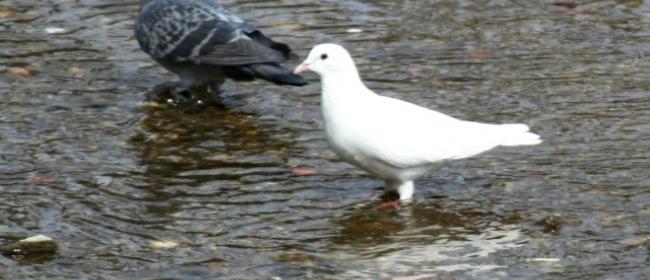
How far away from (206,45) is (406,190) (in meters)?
2.40

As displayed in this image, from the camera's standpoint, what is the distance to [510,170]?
7.39 metres

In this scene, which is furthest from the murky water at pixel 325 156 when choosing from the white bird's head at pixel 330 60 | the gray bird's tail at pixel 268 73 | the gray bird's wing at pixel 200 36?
the white bird's head at pixel 330 60

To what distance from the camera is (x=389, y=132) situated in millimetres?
6809

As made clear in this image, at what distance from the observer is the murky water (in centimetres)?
623

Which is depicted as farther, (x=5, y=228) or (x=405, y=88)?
(x=405, y=88)

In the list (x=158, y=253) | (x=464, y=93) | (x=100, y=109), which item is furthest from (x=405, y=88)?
(x=158, y=253)

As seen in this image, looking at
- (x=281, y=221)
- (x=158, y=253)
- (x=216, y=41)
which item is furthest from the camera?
(x=216, y=41)

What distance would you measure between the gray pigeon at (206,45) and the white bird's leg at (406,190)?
161cm

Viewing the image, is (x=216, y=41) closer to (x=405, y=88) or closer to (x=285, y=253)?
(x=405, y=88)

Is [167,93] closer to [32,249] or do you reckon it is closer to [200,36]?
[200,36]

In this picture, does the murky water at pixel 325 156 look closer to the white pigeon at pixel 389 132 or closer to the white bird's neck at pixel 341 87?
the white pigeon at pixel 389 132

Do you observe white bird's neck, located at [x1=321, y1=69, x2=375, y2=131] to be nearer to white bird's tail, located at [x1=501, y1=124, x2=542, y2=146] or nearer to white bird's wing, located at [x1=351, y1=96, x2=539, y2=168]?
white bird's wing, located at [x1=351, y1=96, x2=539, y2=168]

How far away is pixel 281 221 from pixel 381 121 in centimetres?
65

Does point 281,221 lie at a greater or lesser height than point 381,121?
lesser
